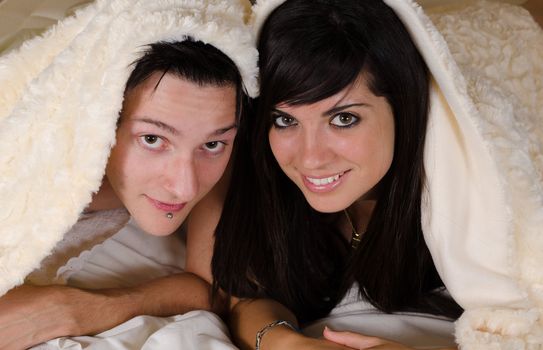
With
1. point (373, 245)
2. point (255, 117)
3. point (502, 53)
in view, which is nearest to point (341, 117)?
point (255, 117)

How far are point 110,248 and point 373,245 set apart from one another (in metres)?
0.65

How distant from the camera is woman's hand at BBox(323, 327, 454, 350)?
1.45 m

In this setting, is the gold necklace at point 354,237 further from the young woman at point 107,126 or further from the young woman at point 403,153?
the young woman at point 107,126

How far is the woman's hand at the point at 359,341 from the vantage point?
1.45 meters

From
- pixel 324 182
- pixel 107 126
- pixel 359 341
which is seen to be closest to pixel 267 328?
pixel 359 341

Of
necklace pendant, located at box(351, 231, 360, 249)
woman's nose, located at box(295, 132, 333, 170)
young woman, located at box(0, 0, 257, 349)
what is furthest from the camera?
necklace pendant, located at box(351, 231, 360, 249)

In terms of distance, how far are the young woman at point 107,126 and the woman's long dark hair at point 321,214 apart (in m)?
0.09

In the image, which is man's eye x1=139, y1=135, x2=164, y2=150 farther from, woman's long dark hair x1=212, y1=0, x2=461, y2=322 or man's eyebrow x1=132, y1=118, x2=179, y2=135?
woman's long dark hair x1=212, y1=0, x2=461, y2=322

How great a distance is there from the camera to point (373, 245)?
174 cm

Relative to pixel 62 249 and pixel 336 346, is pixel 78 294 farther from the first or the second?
pixel 336 346

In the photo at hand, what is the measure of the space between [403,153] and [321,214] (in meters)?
0.39

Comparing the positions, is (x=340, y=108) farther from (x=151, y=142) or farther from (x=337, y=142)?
(x=151, y=142)

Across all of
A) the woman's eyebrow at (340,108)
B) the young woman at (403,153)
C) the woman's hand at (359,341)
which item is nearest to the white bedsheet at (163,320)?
the young woman at (403,153)

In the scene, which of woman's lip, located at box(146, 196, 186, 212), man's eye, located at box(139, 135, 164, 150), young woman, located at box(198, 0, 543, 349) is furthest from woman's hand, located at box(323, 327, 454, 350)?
man's eye, located at box(139, 135, 164, 150)
